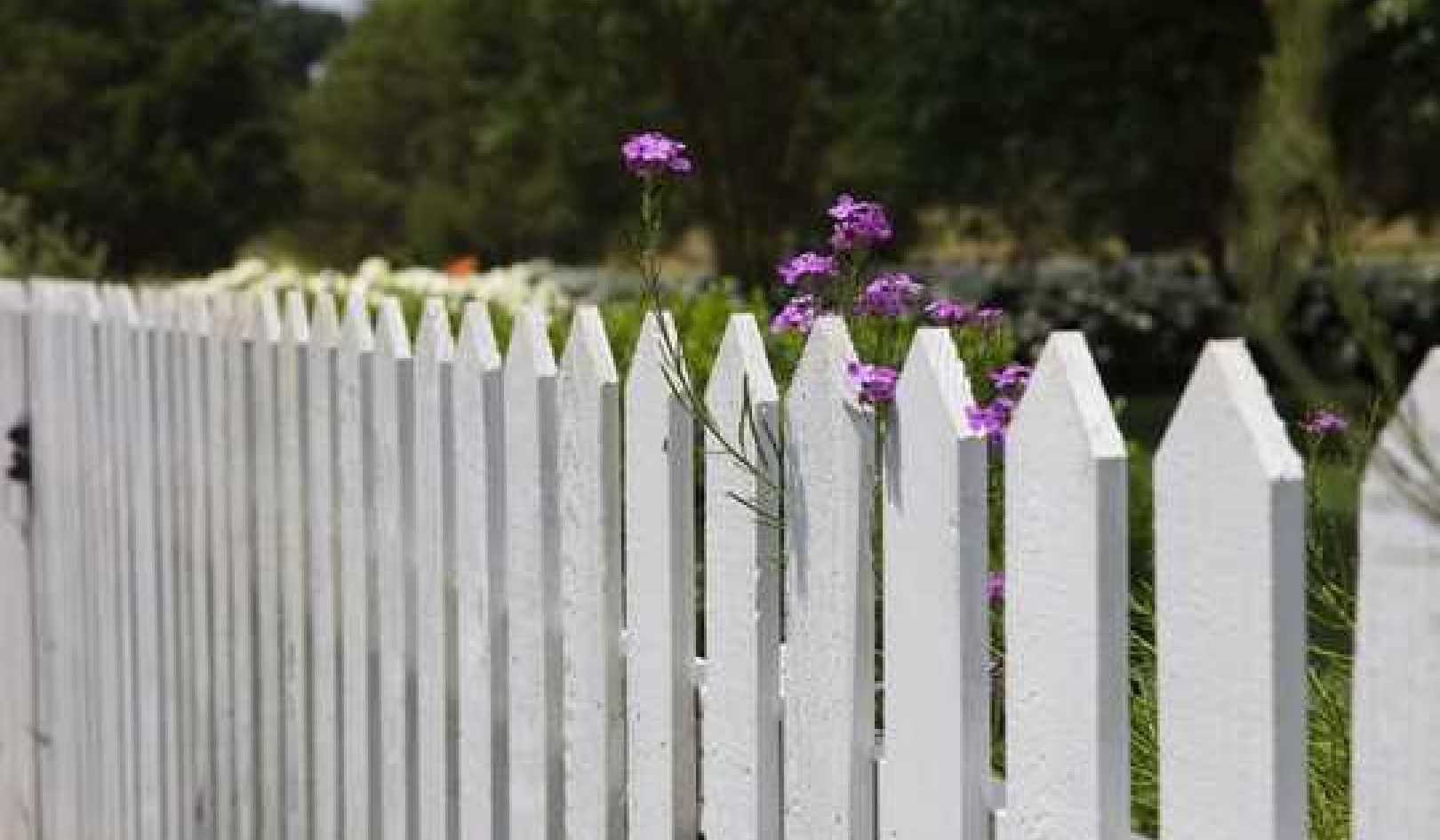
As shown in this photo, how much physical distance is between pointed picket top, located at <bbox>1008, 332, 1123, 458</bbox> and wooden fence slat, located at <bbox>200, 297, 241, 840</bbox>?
7.66 ft

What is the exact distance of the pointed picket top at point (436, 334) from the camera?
287 centimetres

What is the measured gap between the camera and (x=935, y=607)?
182cm

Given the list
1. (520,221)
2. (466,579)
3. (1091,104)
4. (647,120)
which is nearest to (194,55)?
(520,221)

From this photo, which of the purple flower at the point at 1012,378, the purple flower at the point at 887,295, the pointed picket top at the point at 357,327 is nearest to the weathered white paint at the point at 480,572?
the pointed picket top at the point at 357,327

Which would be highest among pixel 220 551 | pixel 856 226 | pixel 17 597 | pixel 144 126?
pixel 144 126

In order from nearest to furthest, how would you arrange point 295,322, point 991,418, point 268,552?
point 991,418, point 295,322, point 268,552

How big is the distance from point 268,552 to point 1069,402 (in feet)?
7.39

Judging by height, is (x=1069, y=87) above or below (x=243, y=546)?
above

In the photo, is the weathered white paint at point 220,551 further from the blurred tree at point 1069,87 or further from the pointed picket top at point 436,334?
the blurred tree at point 1069,87

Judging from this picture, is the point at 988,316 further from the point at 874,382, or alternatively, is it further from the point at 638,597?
the point at 874,382

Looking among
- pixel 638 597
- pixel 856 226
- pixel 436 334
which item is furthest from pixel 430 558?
pixel 856 226

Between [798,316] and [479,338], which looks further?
[479,338]

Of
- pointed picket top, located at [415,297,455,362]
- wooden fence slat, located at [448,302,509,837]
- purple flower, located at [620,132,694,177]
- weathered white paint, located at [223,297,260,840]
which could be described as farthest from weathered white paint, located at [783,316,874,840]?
weathered white paint, located at [223,297,260,840]

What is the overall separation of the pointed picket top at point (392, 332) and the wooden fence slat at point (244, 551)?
0.64 metres
